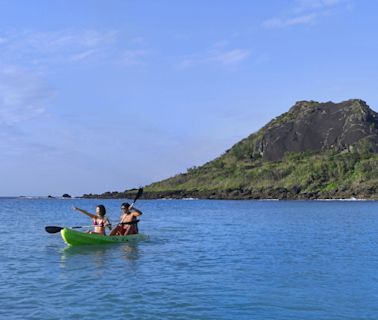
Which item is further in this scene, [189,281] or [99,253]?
[99,253]

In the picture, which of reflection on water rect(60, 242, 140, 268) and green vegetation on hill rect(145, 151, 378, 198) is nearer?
reflection on water rect(60, 242, 140, 268)

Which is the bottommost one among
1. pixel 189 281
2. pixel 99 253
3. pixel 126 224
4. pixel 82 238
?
pixel 189 281

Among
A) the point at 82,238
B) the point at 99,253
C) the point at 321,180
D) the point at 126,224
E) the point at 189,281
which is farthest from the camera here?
the point at 321,180

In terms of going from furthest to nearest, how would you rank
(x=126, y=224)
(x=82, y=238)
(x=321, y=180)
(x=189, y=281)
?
(x=321, y=180)
(x=126, y=224)
(x=82, y=238)
(x=189, y=281)

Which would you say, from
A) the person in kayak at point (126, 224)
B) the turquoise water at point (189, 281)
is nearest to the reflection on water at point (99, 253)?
the turquoise water at point (189, 281)

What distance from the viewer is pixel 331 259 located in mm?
28219

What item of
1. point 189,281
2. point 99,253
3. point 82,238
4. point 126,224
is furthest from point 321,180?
point 189,281

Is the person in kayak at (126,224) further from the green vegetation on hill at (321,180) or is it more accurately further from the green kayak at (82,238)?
the green vegetation on hill at (321,180)

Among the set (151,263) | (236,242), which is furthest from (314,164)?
(151,263)

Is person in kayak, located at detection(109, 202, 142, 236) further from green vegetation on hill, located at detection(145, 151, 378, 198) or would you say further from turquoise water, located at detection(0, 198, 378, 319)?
green vegetation on hill, located at detection(145, 151, 378, 198)

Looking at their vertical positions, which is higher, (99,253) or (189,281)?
(99,253)

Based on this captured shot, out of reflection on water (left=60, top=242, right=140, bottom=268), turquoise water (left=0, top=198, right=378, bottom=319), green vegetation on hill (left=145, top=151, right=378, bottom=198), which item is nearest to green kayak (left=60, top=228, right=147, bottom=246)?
reflection on water (left=60, top=242, right=140, bottom=268)

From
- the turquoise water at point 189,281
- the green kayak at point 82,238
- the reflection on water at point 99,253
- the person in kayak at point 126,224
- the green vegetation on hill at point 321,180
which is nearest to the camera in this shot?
the turquoise water at point 189,281

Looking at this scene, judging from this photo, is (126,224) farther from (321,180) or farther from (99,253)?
(321,180)
